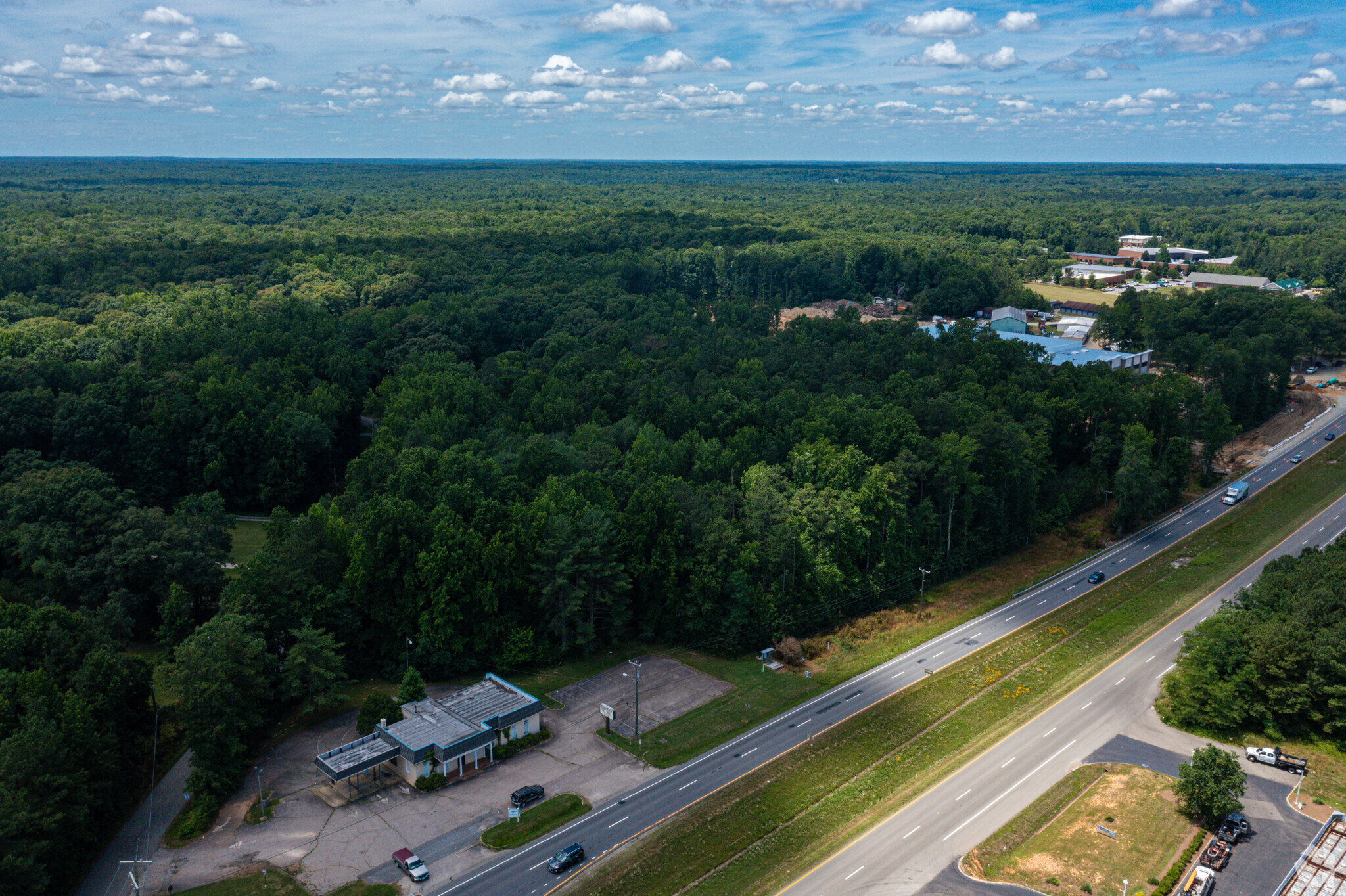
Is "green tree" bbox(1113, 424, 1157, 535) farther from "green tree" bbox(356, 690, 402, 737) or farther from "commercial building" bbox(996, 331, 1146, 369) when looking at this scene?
"green tree" bbox(356, 690, 402, 737)

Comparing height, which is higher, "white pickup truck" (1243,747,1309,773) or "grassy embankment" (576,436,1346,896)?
"white pickup truck" (1243,747,1309,773)

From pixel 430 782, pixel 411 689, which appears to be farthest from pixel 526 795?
pixel 411 689

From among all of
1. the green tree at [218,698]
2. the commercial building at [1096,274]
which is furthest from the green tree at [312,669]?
the commercial building at [1096,274]

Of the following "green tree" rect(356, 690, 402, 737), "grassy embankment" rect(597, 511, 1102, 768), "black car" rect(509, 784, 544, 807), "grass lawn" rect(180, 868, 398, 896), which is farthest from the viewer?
"grassy embankment" rect(597, 511, 1102, 768)

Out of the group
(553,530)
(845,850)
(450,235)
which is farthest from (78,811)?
(450,235)

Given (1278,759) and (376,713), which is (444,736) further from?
(1278,759)

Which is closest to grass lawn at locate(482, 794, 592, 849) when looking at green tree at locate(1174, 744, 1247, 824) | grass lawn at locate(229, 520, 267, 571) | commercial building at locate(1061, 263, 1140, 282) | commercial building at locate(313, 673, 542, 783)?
commercial building at locate(313, 673, 542, 783)
